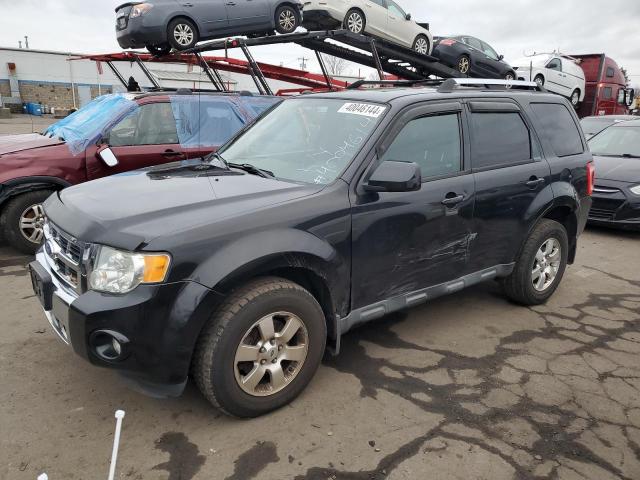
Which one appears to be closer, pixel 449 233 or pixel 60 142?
pixel 449 233

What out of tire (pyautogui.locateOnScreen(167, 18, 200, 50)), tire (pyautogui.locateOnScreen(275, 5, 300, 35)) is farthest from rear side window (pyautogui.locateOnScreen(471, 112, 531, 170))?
tire (pyautogui.locateOnScreen(275, 5, 300, 35))

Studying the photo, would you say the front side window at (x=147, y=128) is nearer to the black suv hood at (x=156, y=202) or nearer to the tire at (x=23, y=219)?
the tire at (x=23, y=219)

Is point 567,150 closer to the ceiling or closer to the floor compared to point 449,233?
closer to the ceiling

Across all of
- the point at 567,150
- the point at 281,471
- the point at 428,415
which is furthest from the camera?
the point at 567,150

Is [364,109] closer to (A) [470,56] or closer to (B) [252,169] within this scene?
(B) [252,169]

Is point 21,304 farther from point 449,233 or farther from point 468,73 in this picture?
point 468,73

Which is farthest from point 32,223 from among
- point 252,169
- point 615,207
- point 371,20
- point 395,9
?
point 395,9

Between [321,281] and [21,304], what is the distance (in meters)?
2.84

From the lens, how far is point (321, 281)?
9.37 ft

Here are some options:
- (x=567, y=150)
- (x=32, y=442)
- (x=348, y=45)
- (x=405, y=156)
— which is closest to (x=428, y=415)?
(x=405, y=156)

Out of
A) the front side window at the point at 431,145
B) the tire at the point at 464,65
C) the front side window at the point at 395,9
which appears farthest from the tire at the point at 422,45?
the front side window at the point at 431,145

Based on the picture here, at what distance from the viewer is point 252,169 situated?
328 centimetres

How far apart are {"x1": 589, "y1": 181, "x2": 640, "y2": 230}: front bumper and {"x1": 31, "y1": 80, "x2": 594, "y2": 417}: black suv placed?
11.1 ft

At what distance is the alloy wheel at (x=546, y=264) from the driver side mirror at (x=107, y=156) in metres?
4.39
